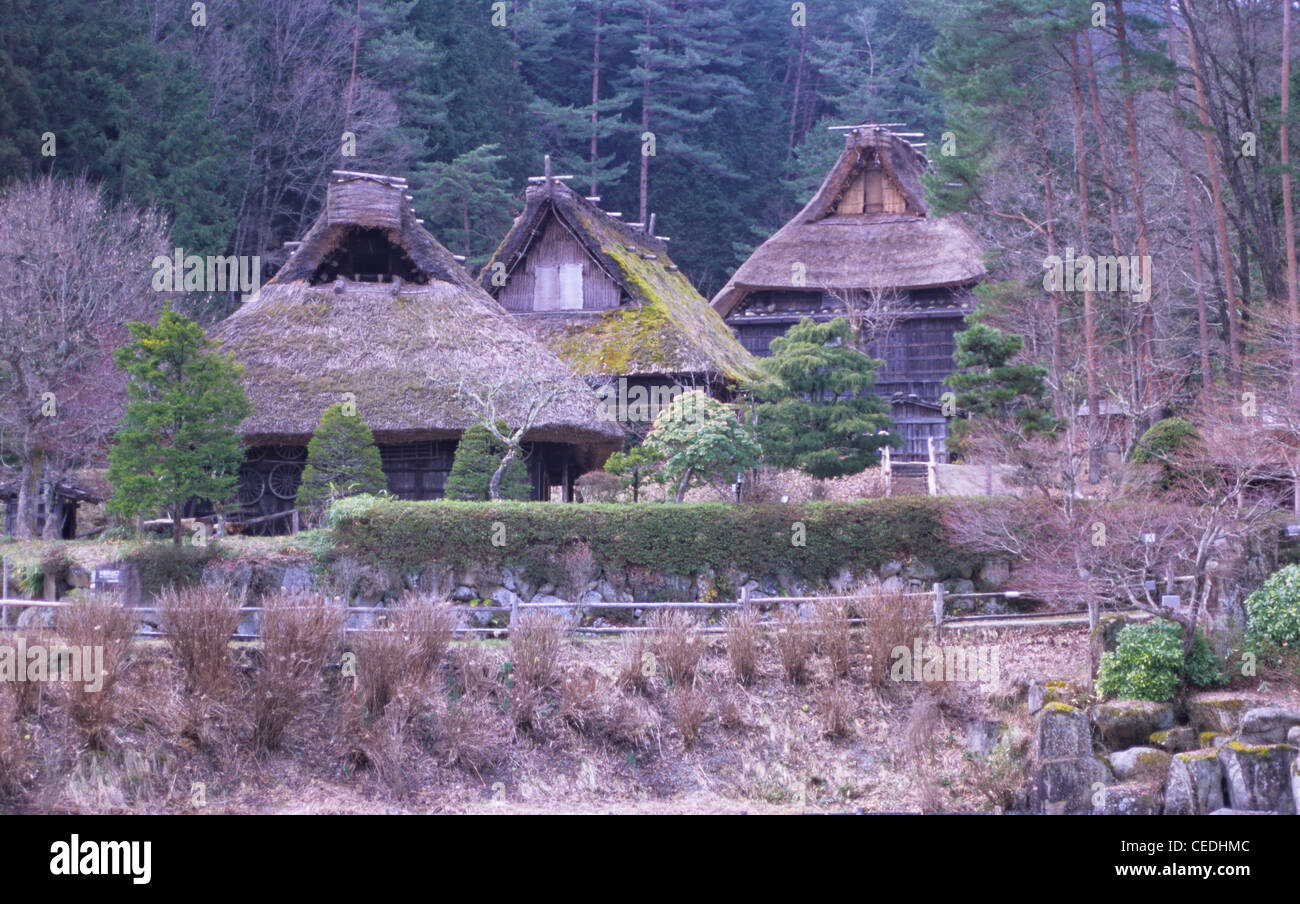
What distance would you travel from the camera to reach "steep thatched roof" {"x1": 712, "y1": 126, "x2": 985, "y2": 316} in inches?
1288

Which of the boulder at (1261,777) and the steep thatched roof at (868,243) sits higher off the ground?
the steep thatched roof at (868,243)

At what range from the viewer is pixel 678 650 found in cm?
1519

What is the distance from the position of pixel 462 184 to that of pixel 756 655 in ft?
76.4

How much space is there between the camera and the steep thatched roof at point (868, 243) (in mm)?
32719

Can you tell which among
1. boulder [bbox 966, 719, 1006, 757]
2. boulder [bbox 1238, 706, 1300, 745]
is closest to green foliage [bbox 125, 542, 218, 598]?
boulder [bbox 966, 719, 1006, 757]

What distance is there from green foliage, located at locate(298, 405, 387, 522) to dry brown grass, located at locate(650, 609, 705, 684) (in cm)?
614

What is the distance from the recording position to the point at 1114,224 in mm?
22828

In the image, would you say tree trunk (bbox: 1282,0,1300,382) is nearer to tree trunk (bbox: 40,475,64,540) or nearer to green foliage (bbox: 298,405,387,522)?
green foliage (bbox: 298,405,387,522)

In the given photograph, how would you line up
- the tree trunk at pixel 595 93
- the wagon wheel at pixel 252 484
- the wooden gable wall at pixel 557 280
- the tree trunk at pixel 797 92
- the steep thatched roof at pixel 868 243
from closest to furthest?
the wagon wheel at pixel 252 484 < the wooden gable wall at pixel 557 280 < the steep thatched roof at pixel 868 243 < the tree trunk at pixel 595 93 < the tree trunk at pixel 797 92

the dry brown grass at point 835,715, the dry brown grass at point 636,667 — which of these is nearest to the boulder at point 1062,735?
the dry brown grass at point 835,715

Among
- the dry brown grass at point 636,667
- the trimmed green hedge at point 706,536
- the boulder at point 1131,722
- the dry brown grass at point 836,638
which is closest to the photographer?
the boulder at point 1131,722

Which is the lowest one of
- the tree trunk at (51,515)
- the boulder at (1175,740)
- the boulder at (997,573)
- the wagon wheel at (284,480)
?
the boulder at (1175,740)

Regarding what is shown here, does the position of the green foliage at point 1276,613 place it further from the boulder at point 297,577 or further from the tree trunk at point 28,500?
the tree trunk at point 28,500

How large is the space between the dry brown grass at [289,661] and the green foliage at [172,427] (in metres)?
3.91
